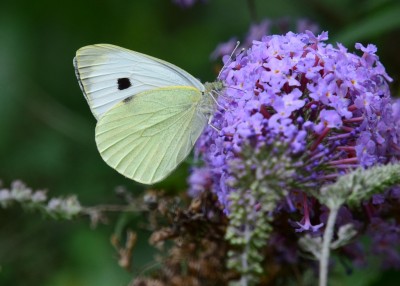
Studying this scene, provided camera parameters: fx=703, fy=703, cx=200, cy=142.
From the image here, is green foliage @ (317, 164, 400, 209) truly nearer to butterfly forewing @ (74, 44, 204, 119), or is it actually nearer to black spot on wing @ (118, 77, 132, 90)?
butterfly forewing @ (74, 44, 204, 119)

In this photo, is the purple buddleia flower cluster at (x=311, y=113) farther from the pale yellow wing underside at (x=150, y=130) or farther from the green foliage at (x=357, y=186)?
the pale yellow wing underside at (x=150, y=130)

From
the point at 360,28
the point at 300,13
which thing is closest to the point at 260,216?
the point at 360,28

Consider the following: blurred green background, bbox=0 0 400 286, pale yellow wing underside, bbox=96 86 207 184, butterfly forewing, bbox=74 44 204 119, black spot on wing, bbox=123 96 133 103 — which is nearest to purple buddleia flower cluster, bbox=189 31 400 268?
pale yellow wing underside, bbox=96 86 207 184

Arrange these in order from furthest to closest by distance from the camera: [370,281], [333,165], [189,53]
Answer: [189,53]
[370,281]
[333,165]

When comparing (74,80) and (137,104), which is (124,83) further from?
(74,80)

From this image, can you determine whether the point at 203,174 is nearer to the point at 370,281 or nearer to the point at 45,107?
the point at 370,281

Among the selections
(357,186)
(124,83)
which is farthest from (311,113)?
(124,83)
